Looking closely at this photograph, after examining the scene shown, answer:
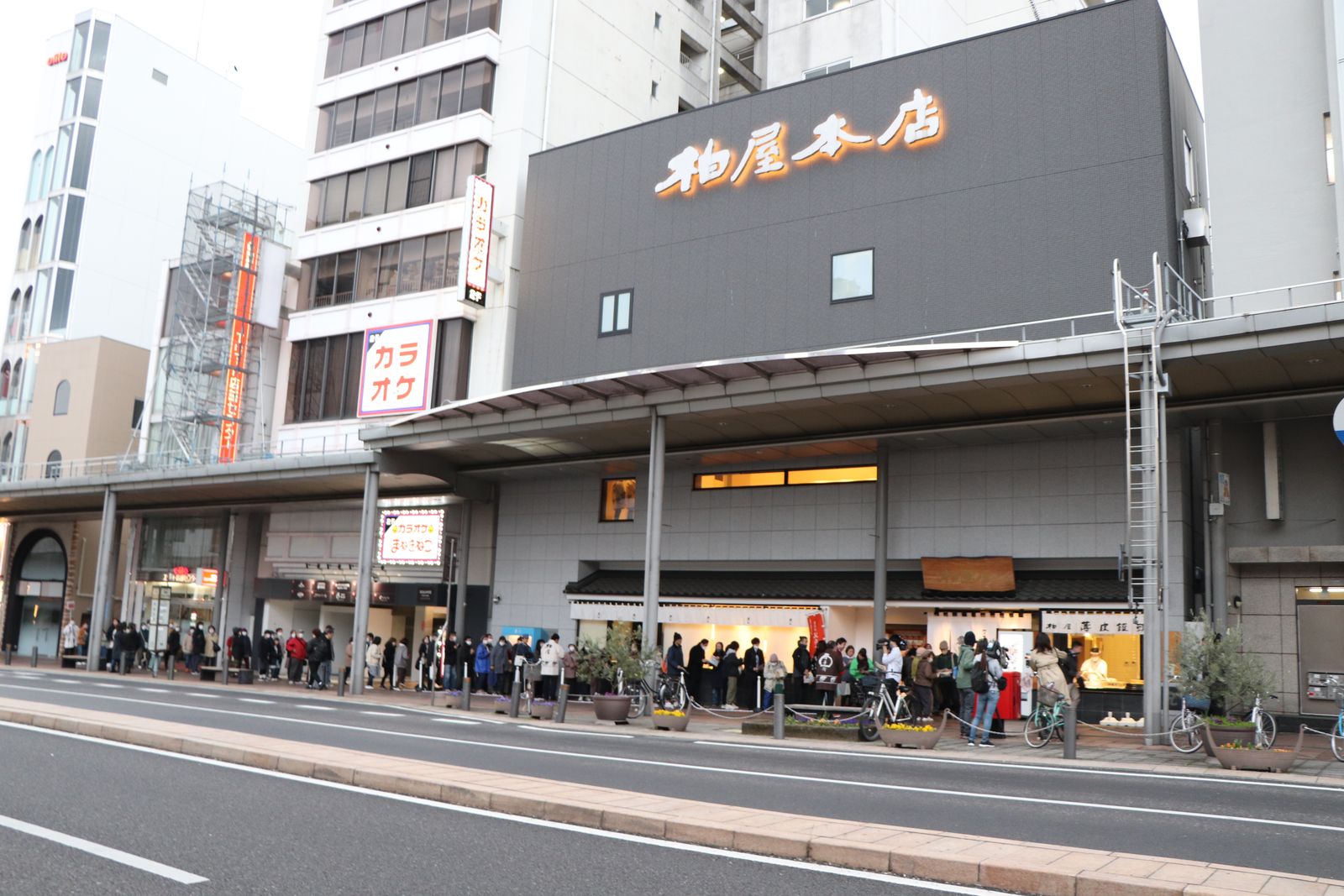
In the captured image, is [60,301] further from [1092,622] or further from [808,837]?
[808,837]

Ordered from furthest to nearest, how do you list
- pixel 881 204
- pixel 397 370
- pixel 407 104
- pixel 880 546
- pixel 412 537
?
1. pixel 407 104
2. pixel 397 370
3. pixel 412 537
4. pixel 881 204
5. pixel 880 546

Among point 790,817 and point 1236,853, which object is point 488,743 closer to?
point 790,817

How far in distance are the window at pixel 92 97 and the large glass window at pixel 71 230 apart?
4.77 m

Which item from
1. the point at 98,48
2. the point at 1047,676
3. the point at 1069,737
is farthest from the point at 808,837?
the point at 98,48

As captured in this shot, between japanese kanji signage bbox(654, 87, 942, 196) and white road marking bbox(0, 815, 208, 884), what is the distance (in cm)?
2264

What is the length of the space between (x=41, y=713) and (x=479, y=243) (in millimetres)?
19994

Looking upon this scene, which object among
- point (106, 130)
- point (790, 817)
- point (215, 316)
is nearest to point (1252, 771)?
point (790, 817)

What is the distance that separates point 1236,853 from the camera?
794 cm

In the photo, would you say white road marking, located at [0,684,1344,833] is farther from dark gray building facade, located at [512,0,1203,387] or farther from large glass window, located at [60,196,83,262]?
large glass window, located at [60,196,83,262]

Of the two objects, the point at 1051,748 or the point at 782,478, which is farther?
the point at 782,478

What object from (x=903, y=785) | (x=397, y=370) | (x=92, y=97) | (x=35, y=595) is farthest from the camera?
(x=92, y=97)

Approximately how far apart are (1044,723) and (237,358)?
30900 mm

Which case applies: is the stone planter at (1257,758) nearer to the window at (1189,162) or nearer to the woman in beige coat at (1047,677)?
the woman in beige coat at (1047,677)

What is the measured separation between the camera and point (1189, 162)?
24.9m
